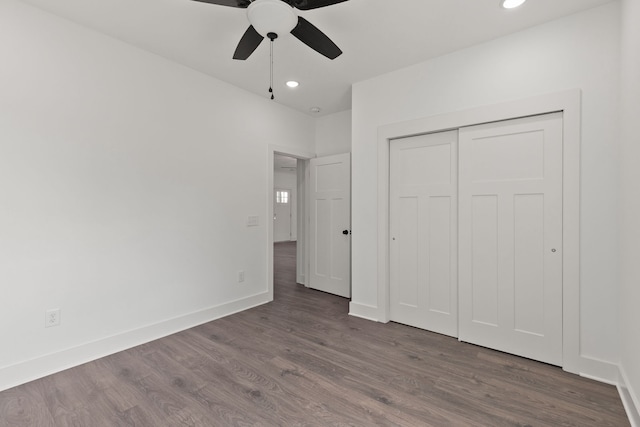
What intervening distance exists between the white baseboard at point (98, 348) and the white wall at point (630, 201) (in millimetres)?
3434

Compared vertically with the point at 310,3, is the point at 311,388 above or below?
below

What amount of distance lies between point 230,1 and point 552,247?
291 cm

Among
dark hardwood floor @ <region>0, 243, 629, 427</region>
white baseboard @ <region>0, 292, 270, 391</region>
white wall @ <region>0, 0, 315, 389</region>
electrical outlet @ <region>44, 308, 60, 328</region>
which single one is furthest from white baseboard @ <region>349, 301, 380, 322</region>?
electrical outlet @ <region>44, 308, 60, 328</region>

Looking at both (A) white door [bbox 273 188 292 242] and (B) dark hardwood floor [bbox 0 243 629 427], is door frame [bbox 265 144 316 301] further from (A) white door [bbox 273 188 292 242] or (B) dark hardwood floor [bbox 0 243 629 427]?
(A) white door [bbox 273 188 292 242]

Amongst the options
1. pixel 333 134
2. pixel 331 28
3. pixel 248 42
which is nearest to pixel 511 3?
pixel 331 28

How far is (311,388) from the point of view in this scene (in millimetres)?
2053

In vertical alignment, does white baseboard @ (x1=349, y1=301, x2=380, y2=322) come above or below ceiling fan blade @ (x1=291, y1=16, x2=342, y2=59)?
below

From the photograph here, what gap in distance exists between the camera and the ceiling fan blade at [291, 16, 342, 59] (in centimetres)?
193

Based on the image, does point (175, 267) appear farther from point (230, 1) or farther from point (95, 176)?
point (230, 1)

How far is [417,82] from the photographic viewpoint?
303 centimetres

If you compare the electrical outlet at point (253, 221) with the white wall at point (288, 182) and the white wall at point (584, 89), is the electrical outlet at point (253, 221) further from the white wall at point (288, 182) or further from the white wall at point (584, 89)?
the white wall at point (288, 182)

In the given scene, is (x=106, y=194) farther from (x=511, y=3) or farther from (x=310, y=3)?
(x=511, y=3)

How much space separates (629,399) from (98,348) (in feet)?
12.5

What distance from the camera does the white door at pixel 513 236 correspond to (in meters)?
2.37
